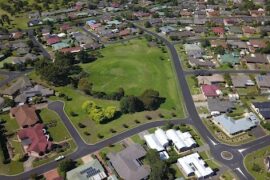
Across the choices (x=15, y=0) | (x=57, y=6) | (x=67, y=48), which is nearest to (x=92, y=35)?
(x=67, y=48)

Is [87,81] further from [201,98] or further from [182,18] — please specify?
[182,18]

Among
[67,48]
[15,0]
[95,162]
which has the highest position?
[15,0]

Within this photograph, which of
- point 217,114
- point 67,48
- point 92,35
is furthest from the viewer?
point 92,35

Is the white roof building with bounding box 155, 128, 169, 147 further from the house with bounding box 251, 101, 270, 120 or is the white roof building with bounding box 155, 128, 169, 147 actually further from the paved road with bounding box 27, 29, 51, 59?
the paved road with bounding box 27, 29, 51, 59

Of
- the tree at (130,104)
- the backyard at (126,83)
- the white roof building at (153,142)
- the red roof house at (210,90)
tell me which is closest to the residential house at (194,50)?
the backyard at (126,83)

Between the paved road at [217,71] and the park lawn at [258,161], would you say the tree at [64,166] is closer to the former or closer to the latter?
the park lawn at [258,161]
